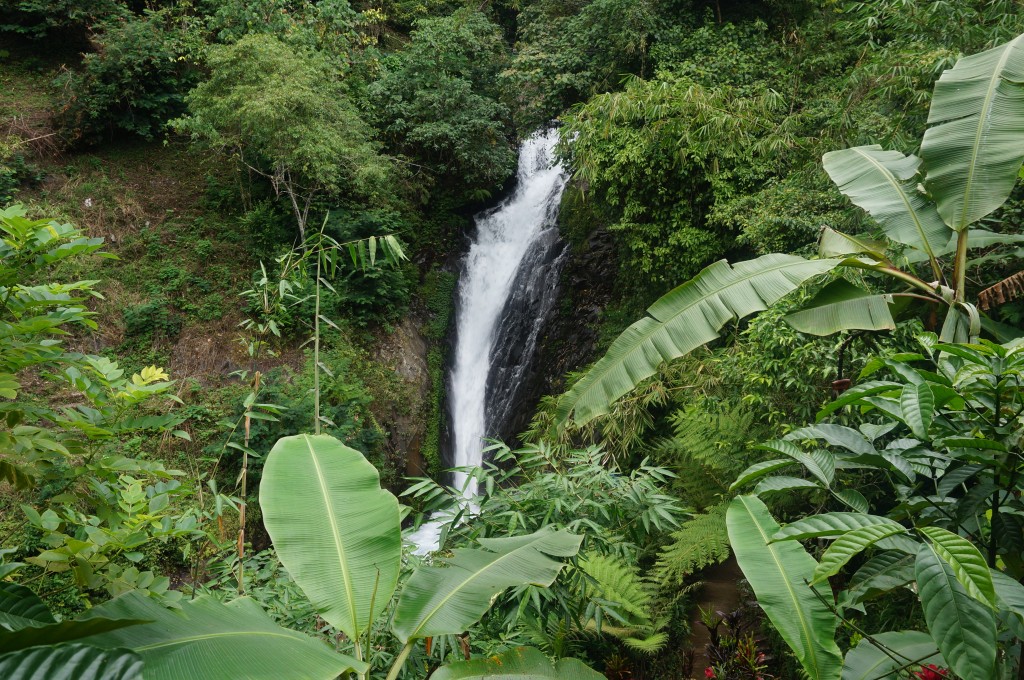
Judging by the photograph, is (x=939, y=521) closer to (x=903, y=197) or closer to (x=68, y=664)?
(x=903, y=197)

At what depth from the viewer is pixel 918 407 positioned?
5.74 ft

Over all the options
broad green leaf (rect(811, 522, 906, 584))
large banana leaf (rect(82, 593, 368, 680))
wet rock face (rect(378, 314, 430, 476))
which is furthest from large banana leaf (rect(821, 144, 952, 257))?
wet rock face (rect(378, 314, 430, 476))

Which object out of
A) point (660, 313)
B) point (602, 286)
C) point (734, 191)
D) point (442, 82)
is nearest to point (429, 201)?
point (442, 82)

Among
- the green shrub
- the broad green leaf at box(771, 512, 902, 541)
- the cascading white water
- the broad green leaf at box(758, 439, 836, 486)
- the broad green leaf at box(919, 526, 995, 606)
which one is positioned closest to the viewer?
the broad green leaf at box(919, 526, 995, 606)

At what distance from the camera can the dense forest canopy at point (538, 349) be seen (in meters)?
1.90

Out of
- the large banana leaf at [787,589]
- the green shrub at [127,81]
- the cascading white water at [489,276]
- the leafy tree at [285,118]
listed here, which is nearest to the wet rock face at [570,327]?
the cascading white water at [489,276]

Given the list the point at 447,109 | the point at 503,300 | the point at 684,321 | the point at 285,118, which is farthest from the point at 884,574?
the point at 447,109

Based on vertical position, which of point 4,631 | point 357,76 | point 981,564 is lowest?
point 981,564

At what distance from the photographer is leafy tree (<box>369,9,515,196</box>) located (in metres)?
11.3

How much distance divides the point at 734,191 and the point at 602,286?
2772 millimetres

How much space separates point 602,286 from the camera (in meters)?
9.80

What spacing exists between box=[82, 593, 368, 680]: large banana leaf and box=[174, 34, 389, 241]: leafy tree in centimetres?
849

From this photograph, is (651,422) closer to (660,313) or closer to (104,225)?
(660,313)

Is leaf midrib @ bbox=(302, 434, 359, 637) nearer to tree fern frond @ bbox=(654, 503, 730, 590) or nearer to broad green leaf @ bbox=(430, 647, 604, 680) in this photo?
broad green leaf @ bbox=(430, 647, 604, 680)
